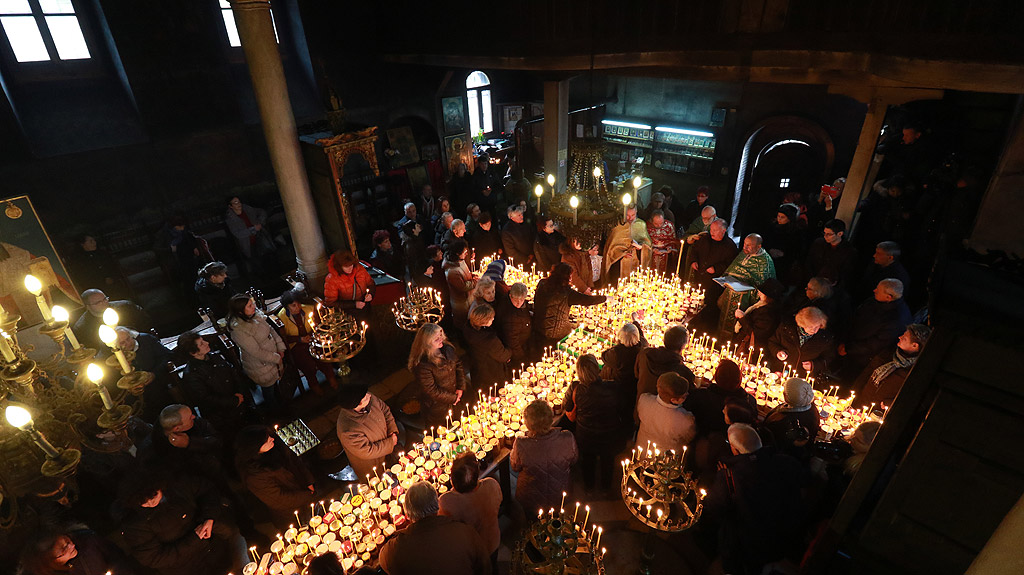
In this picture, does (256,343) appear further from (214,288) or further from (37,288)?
(37,288)

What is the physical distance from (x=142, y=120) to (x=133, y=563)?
9329mm

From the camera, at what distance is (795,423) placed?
437cm

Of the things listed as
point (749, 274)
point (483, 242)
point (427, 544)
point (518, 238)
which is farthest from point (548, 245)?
point (427, 544)

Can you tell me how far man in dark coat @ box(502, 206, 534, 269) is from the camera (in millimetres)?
8605

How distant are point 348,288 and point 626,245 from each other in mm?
4672

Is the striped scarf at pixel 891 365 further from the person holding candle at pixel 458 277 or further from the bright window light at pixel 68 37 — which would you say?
the bright window light at pixel 68 37

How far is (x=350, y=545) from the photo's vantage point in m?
3.95

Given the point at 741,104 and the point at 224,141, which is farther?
the point at 741,104

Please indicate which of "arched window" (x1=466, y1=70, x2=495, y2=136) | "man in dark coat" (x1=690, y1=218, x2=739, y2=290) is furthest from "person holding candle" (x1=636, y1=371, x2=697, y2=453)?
"arched window" (x1=466, y1=70, x2=495, y2=136)

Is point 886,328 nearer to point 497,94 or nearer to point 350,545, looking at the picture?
point 350,545

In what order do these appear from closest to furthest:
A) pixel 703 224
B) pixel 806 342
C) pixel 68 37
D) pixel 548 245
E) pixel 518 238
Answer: pixel 806 342 → pixel 548 245 → pixel 518 238 → pixel 703 224 → pixel 68 37

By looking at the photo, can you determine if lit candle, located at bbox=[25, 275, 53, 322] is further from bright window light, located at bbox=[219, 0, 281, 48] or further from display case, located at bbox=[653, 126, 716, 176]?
display case, located at bbox=[653, 126, 716, 176]

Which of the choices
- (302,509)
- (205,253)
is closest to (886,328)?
(302,509)

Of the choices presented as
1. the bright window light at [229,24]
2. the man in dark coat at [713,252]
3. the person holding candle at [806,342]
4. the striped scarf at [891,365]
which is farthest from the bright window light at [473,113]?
the striped scarf at [891,365]
